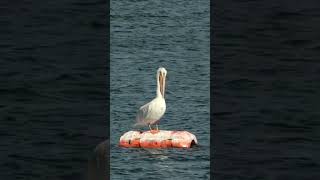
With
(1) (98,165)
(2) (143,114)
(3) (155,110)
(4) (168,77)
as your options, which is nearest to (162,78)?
(3) (155,110)

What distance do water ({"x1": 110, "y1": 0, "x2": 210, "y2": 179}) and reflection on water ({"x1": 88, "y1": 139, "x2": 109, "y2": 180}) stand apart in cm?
154

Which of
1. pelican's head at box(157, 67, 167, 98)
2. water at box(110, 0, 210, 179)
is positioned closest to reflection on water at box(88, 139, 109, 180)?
water at box(110, 0, 210, 179)

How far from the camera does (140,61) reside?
93.5 ft

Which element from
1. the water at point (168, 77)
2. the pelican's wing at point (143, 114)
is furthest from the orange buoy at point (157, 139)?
the pelican's wing at point (143, 114)

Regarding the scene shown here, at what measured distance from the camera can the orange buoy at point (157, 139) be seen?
18.8 m

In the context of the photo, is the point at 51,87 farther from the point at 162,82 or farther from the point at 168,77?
the point at 162,82

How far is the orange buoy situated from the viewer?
741 inches

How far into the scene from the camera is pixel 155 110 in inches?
834

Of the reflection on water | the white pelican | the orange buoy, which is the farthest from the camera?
the white pelican

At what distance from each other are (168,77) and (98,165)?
12.8 metres

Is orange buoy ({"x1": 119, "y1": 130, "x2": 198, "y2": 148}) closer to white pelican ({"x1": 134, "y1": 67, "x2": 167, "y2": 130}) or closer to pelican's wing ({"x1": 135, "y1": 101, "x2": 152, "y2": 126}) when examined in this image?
white pelican ({"x1": 134, "y1": 67, "x2": 167, "y2": 130})
